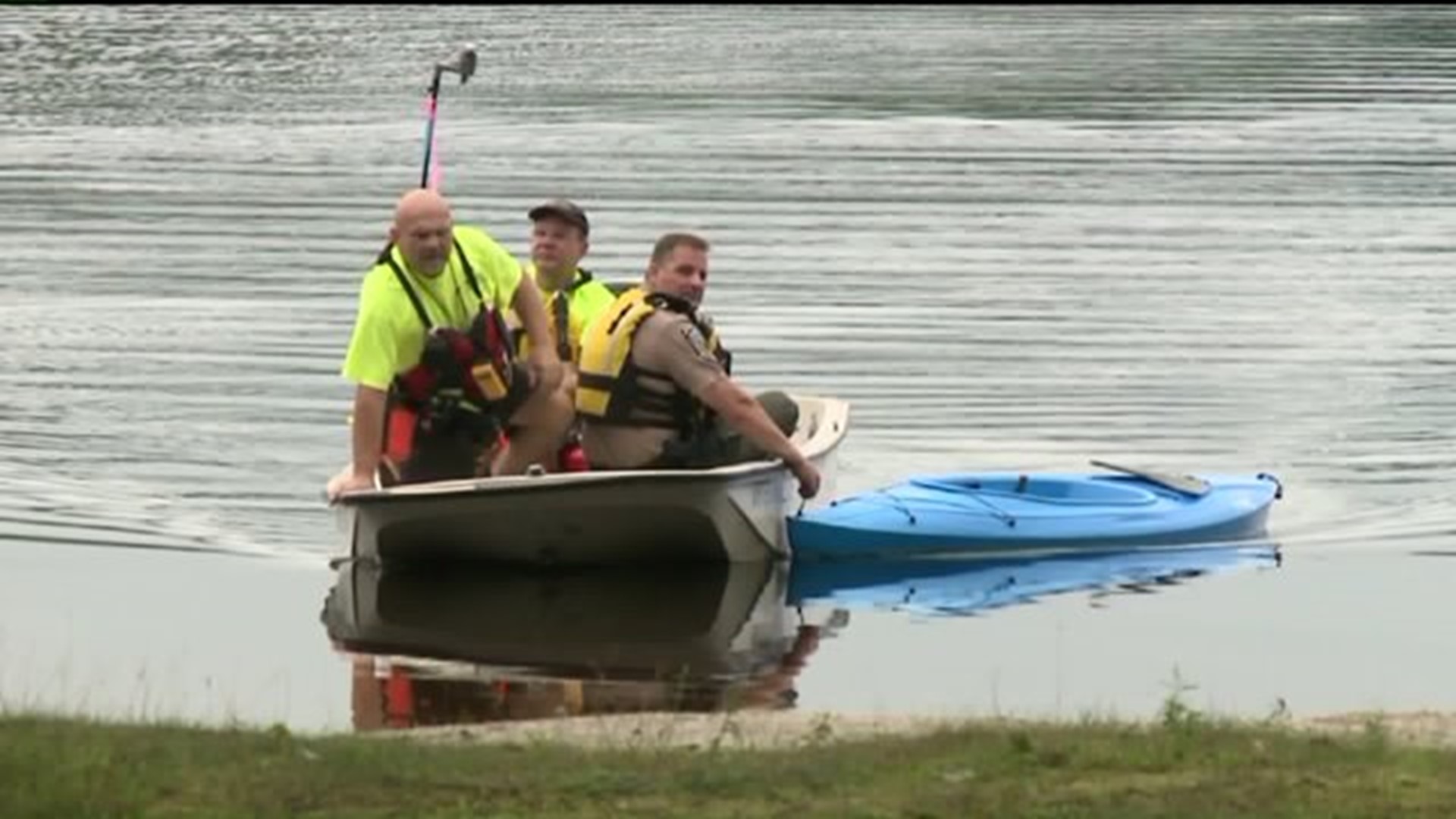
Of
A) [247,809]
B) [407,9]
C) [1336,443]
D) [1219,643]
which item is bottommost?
[247,809]

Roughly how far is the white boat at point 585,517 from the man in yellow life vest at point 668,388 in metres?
0.18

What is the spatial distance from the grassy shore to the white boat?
5229 millimetres

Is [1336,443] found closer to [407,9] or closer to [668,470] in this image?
[668,470]

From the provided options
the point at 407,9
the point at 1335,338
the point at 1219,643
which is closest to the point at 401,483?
the point at 1219,643

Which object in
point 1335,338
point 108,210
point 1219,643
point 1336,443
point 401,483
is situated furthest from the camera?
point 108,210


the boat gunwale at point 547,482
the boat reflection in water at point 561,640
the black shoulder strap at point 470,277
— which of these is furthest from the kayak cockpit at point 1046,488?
the black shoulder strap at point 470,277

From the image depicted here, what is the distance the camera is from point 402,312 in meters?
15.8

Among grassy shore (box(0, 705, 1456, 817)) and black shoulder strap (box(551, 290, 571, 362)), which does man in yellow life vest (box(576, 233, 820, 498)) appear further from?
grassy shore (box(0, 705, 1456, 817))

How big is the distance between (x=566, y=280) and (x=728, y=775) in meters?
7.75

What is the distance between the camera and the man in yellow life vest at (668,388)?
16172 millimetres

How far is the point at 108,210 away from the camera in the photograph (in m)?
37.3

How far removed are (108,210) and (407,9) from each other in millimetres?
50685

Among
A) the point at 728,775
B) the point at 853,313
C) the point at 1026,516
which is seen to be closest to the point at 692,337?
the point at 1026,516

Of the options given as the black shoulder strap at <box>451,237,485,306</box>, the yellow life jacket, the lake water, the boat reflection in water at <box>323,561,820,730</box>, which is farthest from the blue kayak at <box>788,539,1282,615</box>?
the black shoulder strap at <box>451,237,485,306</box>
